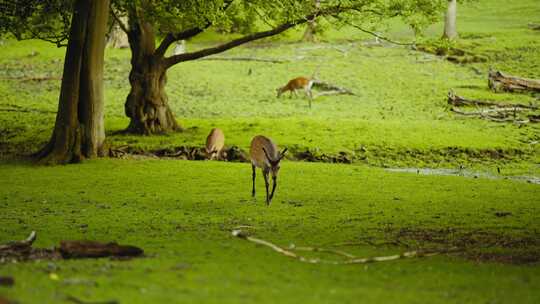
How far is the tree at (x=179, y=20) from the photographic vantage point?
21172 millimetres

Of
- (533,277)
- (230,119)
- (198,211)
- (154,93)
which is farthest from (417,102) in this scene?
(533,277)

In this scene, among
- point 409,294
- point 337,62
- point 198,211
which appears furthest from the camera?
point 337,62

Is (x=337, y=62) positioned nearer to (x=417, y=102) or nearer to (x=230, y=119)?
(x=417, y=102)

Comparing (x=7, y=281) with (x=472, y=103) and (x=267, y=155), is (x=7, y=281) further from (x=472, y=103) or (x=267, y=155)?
(x=472, y=103)

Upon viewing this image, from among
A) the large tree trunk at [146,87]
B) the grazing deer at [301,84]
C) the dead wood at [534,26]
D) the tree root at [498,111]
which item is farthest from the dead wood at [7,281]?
the dead wood at [534,26]

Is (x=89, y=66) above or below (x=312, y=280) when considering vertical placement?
above

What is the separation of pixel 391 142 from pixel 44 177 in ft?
29.7

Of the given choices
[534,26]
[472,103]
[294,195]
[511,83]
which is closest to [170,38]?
[294,195]

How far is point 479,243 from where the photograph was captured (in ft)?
34.9

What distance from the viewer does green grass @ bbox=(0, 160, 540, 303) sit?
277 inches

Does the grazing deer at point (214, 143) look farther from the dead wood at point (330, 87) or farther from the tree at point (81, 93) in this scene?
the dead wood at point (330, 87)

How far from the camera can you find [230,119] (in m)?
26.7

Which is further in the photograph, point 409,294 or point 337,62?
point 337,62

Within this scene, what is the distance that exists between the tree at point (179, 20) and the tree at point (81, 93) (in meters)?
1.75
